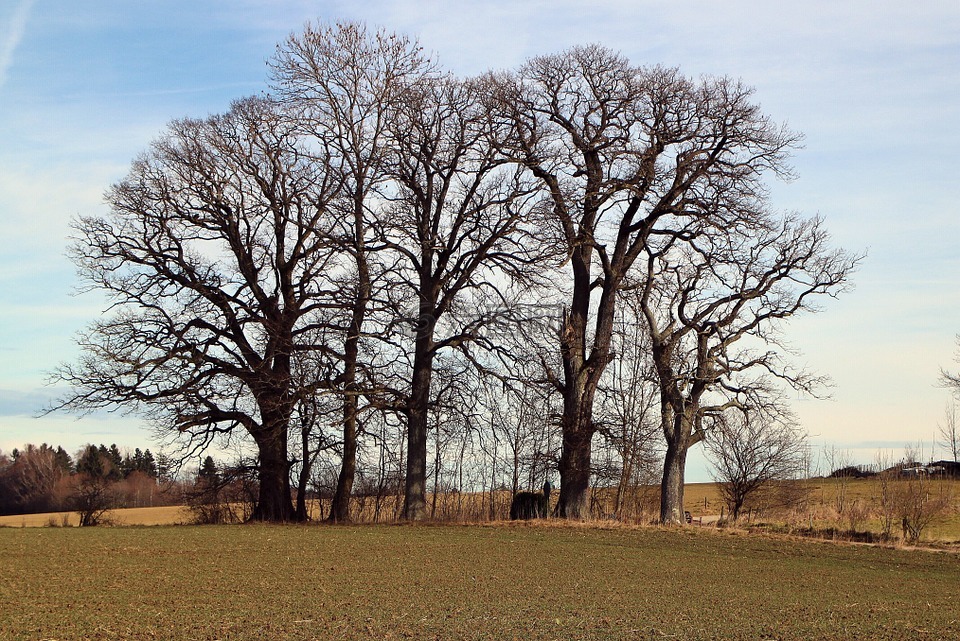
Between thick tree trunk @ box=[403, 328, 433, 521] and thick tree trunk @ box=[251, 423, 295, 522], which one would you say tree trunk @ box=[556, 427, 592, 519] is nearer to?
thick tree trunk @ box=[403, 328, 433, 521]

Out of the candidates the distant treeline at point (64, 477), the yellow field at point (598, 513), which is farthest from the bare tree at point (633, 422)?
the distant treeline at point (64, 477)

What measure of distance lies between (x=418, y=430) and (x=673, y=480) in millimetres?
7925

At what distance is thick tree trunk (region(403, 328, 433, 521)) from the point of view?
29766mm

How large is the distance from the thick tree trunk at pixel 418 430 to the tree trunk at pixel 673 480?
739 cm

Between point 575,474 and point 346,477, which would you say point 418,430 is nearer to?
point 346,477

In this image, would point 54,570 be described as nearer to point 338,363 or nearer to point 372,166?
point 338,363

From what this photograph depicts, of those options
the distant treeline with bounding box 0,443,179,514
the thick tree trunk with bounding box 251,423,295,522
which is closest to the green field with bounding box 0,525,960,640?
the thick tree trunk with bounding box 251,423,295,522

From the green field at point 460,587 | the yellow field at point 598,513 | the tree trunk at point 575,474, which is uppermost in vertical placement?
the tree trunk at point 575,474

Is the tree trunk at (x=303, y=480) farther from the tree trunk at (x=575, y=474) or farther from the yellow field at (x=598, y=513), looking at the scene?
the tree trunk at (x=575, y=474)

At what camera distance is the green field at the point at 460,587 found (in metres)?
11.6

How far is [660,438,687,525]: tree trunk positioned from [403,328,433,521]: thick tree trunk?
24.2 ft

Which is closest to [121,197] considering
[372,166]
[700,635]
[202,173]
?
[202,173]

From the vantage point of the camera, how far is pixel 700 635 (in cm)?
1143

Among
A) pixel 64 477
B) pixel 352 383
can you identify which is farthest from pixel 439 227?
pixel 64 477
